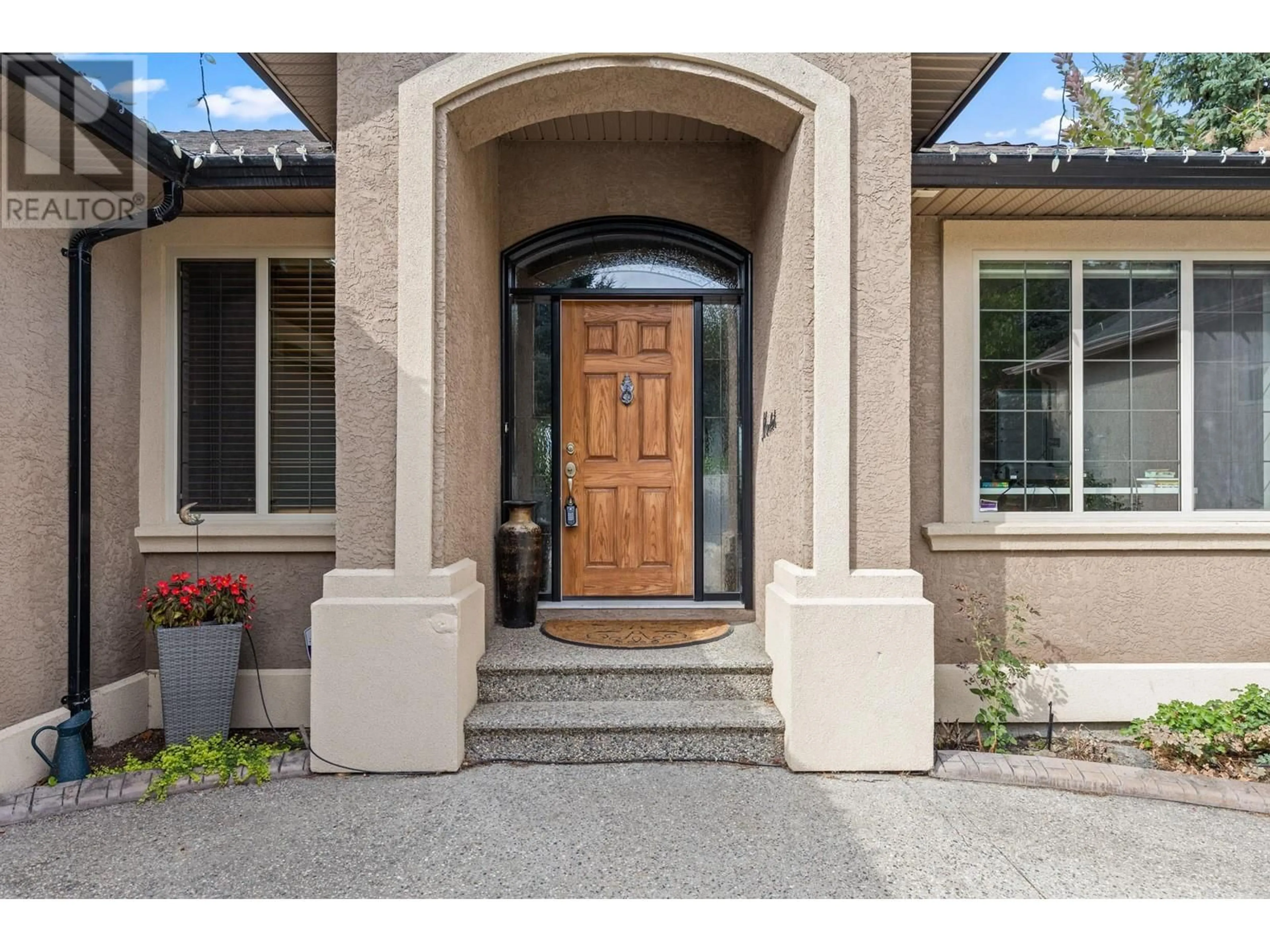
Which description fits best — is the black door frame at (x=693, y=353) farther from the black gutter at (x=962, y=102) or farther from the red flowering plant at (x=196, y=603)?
the red flowering plant at (x=196, y=603)

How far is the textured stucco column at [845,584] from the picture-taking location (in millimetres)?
3564

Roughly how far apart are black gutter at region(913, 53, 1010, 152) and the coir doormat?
3274 millimetres

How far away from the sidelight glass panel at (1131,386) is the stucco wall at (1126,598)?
42cm

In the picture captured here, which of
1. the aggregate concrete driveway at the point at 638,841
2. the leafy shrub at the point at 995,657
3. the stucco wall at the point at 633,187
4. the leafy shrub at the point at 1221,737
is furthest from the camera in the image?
the stucco wall at the point at 633,187

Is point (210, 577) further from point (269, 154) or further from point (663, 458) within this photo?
point (663, 458)

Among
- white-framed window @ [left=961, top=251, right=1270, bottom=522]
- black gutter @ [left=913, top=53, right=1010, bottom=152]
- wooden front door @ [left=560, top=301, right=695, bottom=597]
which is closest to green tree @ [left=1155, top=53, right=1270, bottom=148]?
white-framed window @ [left=961, top=251, right=1270, bottom=522]

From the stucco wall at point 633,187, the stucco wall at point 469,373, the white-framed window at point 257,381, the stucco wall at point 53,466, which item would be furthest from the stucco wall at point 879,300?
the stucco wall at point 53,466

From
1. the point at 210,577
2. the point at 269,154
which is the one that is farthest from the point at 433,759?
the point at 269,154

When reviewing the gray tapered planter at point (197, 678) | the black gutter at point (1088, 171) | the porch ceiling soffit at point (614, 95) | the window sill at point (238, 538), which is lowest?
the gray tapered planter at point (197, 678)

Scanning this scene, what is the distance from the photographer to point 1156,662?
4.51 m

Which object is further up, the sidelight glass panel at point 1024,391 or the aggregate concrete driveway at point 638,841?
the sidelight glass panel at point 1024,391

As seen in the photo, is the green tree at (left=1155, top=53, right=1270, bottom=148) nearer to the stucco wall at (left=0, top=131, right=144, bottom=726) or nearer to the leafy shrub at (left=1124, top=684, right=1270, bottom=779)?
the leafy shrub at (left=1124, top=684, right=1270, bottom=779)

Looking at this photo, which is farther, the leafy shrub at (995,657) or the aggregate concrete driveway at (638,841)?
the leafy shrub at (995,657)
